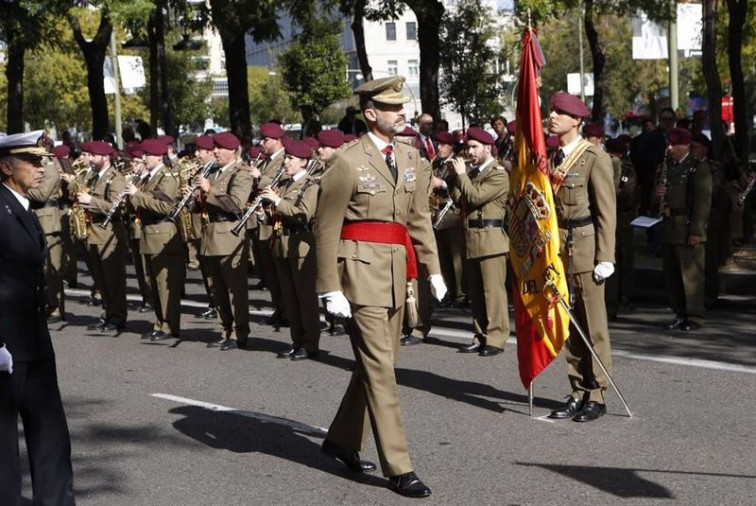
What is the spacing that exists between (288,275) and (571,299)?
4.09m

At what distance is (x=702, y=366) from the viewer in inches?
415

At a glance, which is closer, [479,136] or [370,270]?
[370,270]

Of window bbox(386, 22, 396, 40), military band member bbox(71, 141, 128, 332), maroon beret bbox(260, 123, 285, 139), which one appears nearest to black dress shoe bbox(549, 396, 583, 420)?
maroon beret bbox(260, 123, 285, 139)

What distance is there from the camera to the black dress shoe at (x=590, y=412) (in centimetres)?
880

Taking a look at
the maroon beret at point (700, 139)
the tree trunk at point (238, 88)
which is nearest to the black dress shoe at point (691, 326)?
the maroon beret at point (700, 139)

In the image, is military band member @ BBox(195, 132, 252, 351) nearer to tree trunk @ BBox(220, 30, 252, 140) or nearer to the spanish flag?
the spanish flag

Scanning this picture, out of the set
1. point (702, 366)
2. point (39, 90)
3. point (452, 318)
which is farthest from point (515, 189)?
point (39, 90)

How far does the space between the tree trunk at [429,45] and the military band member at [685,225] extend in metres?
9.49

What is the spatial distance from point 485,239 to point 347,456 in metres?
4.76

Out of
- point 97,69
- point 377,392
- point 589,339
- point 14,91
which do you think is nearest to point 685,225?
point 589,339

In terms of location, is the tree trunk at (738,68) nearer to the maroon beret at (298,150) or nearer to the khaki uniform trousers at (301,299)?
the khaki uniform trousers at (301,299)

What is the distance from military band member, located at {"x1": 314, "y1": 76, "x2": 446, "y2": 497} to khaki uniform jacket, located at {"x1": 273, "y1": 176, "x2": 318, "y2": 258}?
4059 mm

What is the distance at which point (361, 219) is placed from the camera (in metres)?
7.38

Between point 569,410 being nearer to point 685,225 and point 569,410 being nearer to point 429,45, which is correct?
point 685,225
